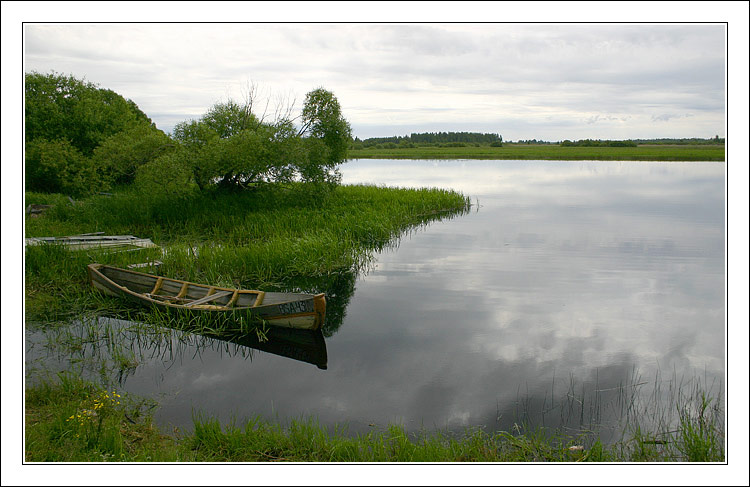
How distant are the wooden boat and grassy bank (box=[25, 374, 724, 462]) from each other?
322cm

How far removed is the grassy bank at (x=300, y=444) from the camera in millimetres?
6340

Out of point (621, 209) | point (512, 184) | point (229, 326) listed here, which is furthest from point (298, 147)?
point (512, 184)

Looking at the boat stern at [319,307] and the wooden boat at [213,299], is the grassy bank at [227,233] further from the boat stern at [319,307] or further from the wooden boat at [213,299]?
the boat stern at [319,307]

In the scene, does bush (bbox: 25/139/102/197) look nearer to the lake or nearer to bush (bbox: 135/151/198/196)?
bush (bbox: 135/151/198/196)

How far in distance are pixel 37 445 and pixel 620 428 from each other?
7591mm

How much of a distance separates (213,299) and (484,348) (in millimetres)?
5679

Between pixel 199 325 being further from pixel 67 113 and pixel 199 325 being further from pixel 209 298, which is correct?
pixel 67 113

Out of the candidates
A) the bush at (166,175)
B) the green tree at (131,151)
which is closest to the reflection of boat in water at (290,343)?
the bush at (166,175)

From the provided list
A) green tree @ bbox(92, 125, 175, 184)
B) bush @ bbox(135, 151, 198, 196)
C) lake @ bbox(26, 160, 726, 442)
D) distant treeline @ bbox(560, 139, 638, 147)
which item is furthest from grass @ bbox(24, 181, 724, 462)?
distant treeline @ bbox(560, 139, 638, 147)

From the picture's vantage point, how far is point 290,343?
34.8 ft

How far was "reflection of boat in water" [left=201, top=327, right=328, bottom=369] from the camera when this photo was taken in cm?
1020

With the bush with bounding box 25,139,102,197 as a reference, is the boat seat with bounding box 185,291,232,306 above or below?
below

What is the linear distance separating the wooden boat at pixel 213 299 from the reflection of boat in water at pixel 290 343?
0.22m

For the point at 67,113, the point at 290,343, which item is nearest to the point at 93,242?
the point at 290,343
